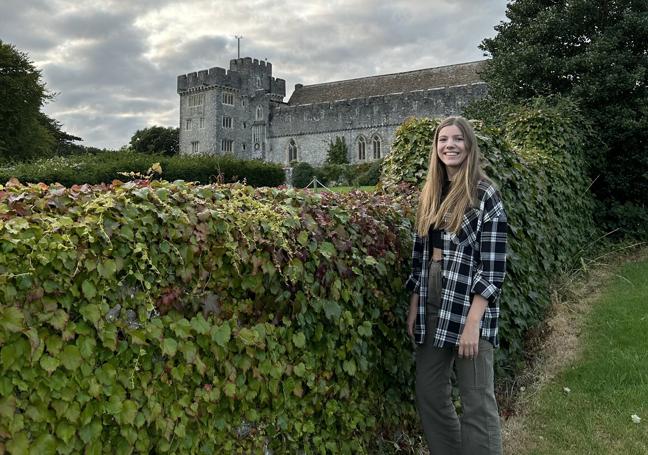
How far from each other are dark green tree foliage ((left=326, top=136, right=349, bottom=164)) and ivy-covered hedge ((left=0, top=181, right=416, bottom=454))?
164 feet

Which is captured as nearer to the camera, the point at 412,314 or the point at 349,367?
the point at 349,367

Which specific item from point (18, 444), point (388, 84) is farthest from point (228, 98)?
point (18, 444)

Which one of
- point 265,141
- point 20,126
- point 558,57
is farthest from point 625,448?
point 265,141

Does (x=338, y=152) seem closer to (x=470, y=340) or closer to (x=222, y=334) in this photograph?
(x=470, y=340)

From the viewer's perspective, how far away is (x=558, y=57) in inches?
472

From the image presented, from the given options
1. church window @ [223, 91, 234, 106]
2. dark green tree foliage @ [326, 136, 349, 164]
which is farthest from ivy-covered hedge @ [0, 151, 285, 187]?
church window @ [223, 91, 234, 106]

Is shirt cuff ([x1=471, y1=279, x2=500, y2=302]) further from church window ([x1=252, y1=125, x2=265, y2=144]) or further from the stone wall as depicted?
church window ([x1=252, y1=125, x2=265, y2=144])

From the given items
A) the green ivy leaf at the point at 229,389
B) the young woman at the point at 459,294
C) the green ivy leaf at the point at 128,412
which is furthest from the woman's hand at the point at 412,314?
the green ivy leaf at the point at 128,412

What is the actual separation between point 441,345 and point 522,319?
267cm

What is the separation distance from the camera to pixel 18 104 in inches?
1351

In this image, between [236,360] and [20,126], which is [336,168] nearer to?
[20,126]

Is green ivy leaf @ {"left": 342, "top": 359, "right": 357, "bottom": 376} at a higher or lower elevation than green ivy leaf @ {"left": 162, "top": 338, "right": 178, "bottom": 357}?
lower

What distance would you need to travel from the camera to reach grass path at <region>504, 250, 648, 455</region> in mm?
3926

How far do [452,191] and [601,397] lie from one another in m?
2.65
